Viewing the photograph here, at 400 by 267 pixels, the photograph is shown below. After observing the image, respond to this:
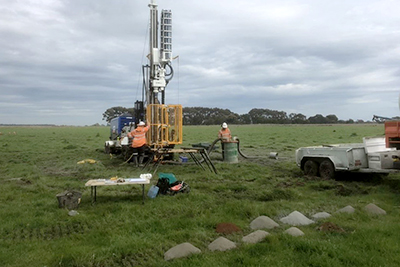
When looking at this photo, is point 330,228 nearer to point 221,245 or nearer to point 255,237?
point 255,237

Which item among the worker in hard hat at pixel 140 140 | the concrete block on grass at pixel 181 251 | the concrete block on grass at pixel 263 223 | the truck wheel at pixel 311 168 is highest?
the worker in hard hat at pixel 140 140

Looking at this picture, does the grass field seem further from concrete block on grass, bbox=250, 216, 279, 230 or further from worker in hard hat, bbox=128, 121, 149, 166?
worker in hard hat, bbox=128, 121, 149, 166

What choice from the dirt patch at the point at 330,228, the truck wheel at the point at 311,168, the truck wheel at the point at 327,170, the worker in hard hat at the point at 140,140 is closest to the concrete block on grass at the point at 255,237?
the dirt patch at the point at 330,228

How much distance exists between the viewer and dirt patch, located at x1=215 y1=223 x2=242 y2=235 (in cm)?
629

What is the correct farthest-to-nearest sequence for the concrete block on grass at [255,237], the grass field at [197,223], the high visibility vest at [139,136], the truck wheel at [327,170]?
the high visibility vest at [139,136] → the truck wheel at [327,170] → the concrete block on grass at [255,237] → the grass field at [197,223]

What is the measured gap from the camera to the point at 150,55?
55.8 feet

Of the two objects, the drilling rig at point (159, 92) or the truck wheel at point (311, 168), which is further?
the drilling rig at point (159, 92)

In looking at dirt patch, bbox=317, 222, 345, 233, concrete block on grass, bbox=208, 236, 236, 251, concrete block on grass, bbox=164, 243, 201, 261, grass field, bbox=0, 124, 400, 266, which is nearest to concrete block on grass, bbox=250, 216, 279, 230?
grass field, bbox=0, 124, 400, 266

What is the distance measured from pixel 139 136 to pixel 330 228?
1059 centimetres

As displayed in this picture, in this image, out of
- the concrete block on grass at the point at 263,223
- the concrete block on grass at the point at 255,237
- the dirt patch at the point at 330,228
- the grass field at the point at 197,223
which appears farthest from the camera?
the concrete block on grass at the point at 263,223

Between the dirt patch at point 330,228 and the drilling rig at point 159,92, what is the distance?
10.5 meters

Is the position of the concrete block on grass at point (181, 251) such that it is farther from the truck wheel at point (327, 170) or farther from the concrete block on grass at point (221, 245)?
the truck wheel at point (327, 170)

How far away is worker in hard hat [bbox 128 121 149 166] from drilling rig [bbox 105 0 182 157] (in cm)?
45

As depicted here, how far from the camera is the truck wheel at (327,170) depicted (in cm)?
1138
